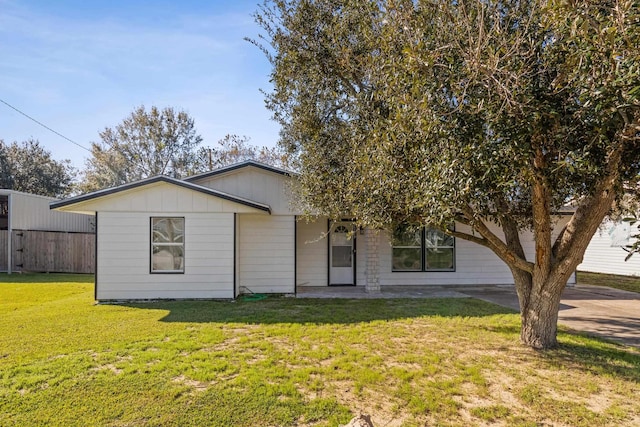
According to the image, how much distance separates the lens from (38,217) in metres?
16.1

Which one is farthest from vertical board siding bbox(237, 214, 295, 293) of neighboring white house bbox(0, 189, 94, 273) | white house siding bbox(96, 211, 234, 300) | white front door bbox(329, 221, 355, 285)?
neighboring white house bbox(0, 189, 94, 273)

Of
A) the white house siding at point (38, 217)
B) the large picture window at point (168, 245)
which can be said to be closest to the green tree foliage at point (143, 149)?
the white house siding at point (38, 217)

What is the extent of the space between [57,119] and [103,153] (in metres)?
4.94

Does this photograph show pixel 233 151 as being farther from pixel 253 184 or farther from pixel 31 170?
pixel 253 184

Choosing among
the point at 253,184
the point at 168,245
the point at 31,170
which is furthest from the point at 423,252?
the point at 31,170

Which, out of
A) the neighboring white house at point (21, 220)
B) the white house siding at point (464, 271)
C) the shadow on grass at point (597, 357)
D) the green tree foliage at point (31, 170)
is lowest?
the shadow on grass at point (597, 357)

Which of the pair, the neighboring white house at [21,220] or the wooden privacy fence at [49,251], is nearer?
the neighboring white house at [21,220]

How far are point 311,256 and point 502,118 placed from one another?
335 inches

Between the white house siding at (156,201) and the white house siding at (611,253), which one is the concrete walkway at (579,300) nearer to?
the white house siding at (156,201)

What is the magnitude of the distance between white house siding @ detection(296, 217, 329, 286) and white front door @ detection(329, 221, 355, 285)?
18cm

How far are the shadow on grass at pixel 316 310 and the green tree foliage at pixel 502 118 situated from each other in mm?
2503

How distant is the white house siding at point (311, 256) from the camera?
11.3m

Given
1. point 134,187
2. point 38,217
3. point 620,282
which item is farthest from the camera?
point 38,217

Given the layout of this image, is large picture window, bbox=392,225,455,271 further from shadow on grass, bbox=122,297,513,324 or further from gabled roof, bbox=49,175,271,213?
gabled roof, bbox=49,175,271,213
